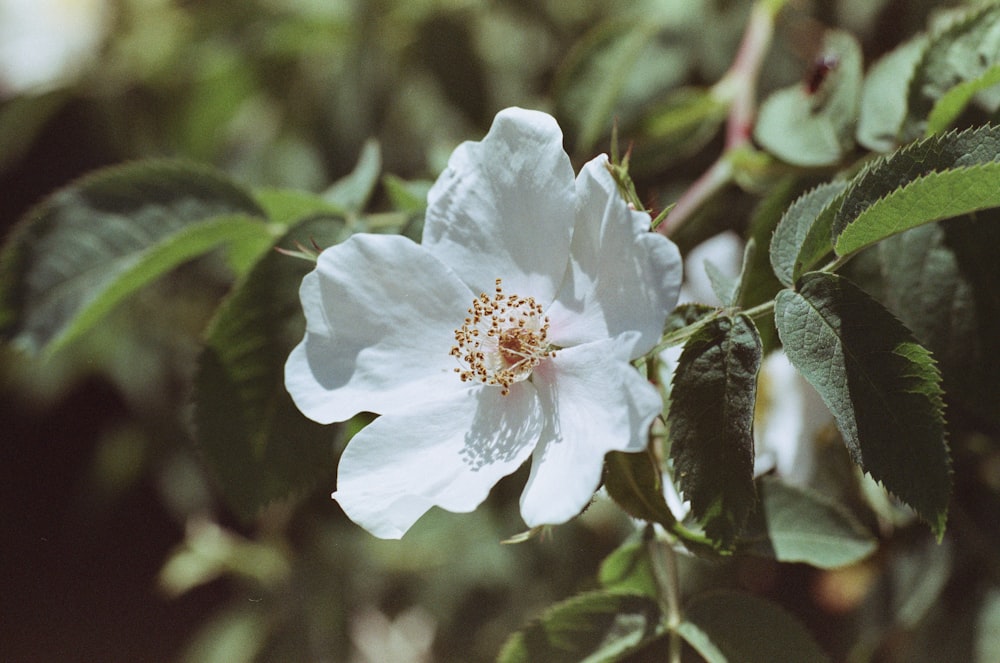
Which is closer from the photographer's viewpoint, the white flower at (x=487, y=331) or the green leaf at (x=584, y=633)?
the white flower at (x=487, y=331)

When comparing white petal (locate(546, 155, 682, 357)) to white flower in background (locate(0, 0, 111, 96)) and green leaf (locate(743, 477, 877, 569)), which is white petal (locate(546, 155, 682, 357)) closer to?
green leaf (locate(743, 477, 877, 569))

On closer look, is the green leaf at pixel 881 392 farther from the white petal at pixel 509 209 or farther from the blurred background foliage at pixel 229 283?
the blurred background foliage at pixel 229 283

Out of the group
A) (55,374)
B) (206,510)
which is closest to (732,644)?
(206,510)

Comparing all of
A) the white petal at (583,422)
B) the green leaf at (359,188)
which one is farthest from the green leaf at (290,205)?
the white petal at (583,422)

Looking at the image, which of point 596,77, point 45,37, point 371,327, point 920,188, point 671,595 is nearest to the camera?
point 920,188

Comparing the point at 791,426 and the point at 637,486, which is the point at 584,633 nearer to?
the point at 637,486

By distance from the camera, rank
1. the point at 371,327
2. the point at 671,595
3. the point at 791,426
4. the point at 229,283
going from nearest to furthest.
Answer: the point at 371,327 → the point at 671,595 → the point at 791,426 → the point at 229,283

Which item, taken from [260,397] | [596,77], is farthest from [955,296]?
[260,397]

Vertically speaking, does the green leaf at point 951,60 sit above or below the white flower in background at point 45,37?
above
